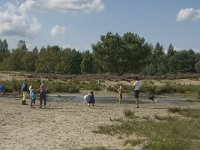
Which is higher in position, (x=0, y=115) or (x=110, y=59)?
(x=110, y=59)

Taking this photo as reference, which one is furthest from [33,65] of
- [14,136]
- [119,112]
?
[14,136]

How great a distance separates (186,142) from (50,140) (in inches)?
212

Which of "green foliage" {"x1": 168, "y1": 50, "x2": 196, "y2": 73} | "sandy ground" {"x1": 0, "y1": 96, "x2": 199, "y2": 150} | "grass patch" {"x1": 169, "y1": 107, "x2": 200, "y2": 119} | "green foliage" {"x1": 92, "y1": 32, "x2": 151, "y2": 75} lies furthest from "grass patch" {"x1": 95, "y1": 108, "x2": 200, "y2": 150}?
"green foliage" {"x1": 168, "y1": 50, "x2": 196, "y2": 73}

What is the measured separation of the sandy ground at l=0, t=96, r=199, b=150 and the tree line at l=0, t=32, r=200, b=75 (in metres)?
66.4

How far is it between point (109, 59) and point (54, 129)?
74.7 metres

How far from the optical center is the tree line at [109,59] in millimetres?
96300

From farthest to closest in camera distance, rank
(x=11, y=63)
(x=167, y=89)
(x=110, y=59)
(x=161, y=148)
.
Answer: (x=11, y=63), (x=110, y=59), (x=167, y=89), (x=161, y=148)

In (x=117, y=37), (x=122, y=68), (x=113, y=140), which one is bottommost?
(x=113, y=140)

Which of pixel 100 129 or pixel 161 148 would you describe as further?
pixel 100 129

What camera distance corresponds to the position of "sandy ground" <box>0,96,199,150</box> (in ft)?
58.3

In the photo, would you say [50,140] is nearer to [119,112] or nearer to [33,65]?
[119,112]

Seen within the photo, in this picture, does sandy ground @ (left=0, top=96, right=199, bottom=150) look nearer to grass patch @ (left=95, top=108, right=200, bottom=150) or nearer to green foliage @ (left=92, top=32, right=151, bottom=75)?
grass patch @ (left=95, top=108, right=200, bottom=150)

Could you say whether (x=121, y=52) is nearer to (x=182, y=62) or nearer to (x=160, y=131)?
(x=182, y=62)

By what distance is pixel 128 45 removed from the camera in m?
96.1
